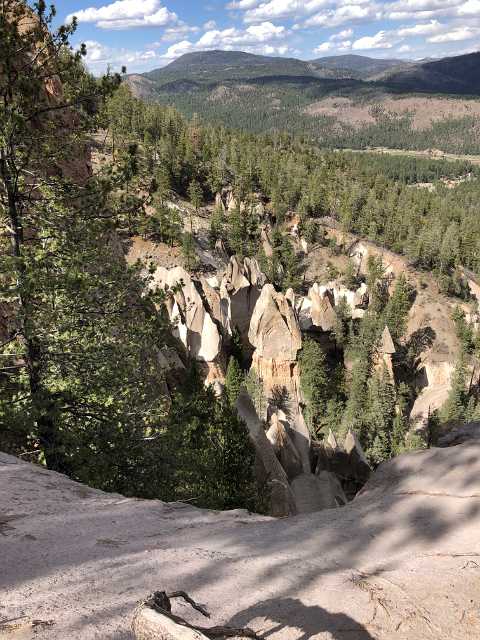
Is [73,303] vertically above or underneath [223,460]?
above

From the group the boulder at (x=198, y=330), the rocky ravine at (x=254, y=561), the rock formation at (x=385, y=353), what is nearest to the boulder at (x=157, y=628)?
the rocky ravine at (x=254, y=561)

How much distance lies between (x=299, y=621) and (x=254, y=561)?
1.11 metres

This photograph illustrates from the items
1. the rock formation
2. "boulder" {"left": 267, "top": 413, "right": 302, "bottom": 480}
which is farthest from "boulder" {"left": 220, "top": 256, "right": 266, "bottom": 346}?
"boulder" {"left": 267, "top": 413, "right": 302, "bottom": 480}

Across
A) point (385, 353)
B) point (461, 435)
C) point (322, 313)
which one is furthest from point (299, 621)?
point (322, 313)

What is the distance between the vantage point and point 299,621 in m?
3.77

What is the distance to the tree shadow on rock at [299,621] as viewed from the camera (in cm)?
363

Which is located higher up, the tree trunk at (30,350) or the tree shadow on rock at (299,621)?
the tree trunk at (30,350)

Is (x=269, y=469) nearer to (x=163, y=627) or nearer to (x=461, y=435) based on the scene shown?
(x=461, y=435)

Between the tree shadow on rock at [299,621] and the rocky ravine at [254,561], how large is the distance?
0.04 feet

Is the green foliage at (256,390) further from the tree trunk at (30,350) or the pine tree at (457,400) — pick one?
the tree trunk at (30,350)

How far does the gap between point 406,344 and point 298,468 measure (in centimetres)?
3928

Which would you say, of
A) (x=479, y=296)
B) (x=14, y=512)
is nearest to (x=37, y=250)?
(x=14, y=512)

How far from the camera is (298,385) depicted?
4022 cm

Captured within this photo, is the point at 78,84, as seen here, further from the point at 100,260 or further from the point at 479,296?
the point at 479,296
